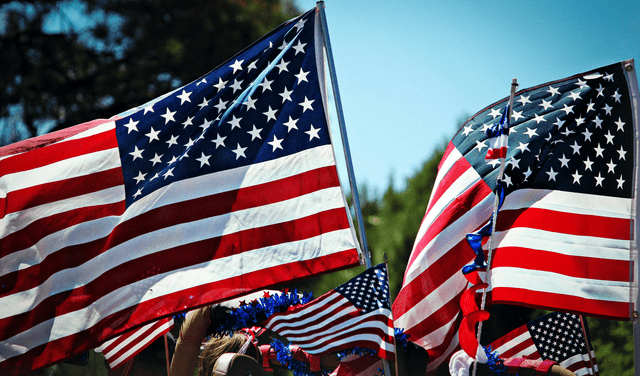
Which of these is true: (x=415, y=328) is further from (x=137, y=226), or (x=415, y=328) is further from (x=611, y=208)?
(x=137, y=226)

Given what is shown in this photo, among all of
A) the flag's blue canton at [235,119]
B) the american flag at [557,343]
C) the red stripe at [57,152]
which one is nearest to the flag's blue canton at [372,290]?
the flag's blue canton at [235,119]

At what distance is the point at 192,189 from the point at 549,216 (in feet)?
10.6

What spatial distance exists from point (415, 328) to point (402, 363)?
370mm

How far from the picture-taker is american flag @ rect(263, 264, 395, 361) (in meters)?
4.74

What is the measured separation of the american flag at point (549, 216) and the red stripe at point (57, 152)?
125 inches

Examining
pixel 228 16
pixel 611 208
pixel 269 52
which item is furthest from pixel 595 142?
pixel 228 16

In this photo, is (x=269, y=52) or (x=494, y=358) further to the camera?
(x=494, y=358)

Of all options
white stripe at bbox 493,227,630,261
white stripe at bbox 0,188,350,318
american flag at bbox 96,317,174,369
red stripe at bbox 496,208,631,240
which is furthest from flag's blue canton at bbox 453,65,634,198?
american flag at bbox 96,317,174,369

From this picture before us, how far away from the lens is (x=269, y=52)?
Answer: 5.62 metres

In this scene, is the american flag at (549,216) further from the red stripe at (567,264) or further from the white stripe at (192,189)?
the white stripe at (192,189)

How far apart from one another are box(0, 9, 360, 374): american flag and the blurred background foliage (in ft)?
22.6

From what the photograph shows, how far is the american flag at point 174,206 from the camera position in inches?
191

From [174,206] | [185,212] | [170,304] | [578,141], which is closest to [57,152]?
[174,206]

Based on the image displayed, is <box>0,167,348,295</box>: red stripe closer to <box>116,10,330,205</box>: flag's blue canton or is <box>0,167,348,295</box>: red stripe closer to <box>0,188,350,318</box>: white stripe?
<box>0,188,350,318</box>: white stripe
